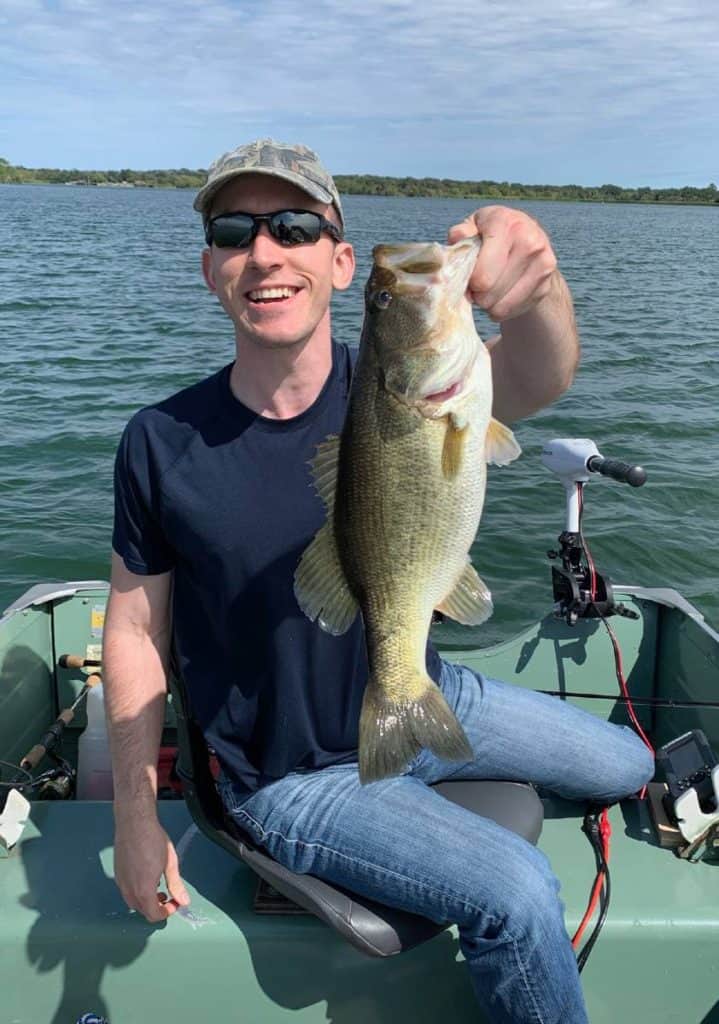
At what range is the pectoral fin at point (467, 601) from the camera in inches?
89.7

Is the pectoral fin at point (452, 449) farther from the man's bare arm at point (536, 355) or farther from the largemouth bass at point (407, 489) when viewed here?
the man's bare arm at point (536, 355)

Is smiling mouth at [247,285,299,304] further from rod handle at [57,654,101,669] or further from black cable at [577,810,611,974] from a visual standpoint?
rod handle at [57,654,101,669]

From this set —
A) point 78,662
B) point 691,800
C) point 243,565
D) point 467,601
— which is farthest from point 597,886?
point 78,662

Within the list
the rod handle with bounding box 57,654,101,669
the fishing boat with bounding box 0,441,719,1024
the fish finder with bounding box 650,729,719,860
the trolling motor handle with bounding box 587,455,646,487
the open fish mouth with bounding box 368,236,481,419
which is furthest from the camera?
the rod handle with bounding box 57,654,101,669

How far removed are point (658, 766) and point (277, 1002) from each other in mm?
1926

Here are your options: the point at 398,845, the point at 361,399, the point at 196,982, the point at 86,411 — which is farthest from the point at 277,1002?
the point at 86,411

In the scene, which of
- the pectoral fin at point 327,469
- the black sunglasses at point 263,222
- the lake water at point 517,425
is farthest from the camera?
the lake water at point 517,425

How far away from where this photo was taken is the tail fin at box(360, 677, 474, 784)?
2.31m

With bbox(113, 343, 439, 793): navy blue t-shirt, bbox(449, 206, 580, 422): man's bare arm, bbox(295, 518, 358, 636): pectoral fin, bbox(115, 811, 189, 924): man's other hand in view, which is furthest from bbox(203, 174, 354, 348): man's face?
bbox(115, 811, 189, 924): man's other hand

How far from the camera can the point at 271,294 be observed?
2.57 metres

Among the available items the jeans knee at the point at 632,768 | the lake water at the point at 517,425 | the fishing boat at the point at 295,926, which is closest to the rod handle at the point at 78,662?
the fishing boat at the point at 295,926

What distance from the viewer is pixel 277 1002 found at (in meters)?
2.70

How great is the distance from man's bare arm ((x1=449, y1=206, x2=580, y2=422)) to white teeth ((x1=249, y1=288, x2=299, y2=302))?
63 centimetres

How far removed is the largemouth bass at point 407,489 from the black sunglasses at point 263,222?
26.0 inches
